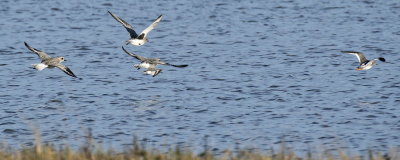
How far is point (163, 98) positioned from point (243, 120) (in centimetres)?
355

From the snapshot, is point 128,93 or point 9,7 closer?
point 128,93

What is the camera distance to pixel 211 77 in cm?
2667

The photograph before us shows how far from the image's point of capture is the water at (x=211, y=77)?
1998 cm

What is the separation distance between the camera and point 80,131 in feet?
65.6

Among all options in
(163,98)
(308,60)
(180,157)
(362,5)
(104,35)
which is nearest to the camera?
(180,157)

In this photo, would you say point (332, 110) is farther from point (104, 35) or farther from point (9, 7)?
point (9, 7)

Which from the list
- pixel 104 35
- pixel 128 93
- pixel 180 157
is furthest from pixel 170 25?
pixel 180 157

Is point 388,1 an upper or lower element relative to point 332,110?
lower

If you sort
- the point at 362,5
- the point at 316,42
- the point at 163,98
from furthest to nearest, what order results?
the point at 362,5, the point at 316,42, the point at 163,98

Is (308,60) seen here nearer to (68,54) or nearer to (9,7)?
(68,54)

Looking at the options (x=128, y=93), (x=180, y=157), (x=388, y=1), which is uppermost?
(x=180, y=157)

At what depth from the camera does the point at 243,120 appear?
2111 centimetres

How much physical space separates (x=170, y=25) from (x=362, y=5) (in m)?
9.34

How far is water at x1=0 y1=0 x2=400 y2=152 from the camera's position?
1998cm
